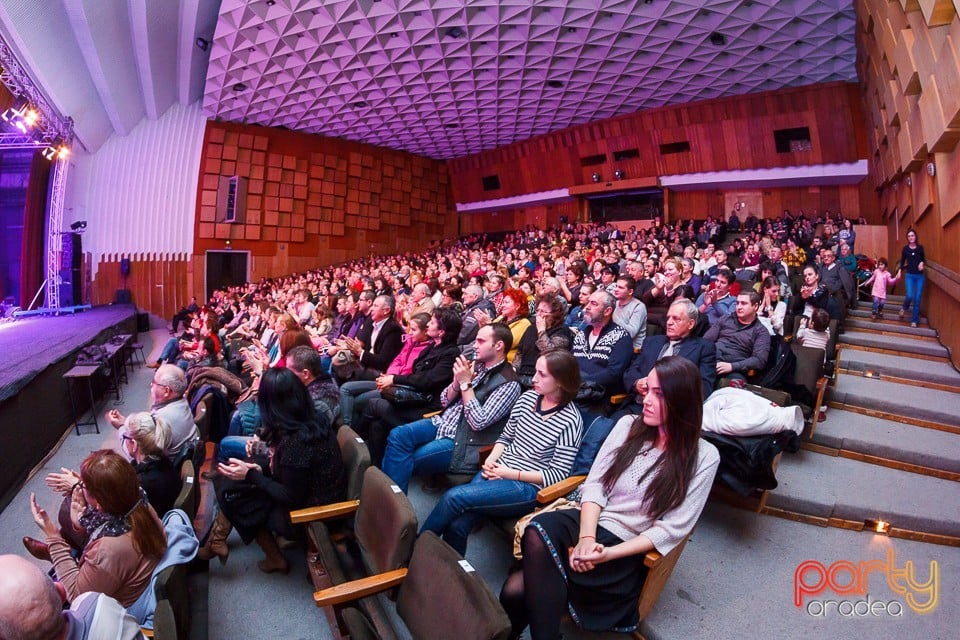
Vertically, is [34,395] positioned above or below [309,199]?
below

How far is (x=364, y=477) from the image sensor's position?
187 cm

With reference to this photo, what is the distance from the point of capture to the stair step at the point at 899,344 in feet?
14.1

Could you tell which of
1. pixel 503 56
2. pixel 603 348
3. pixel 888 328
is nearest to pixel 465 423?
pixel 603 348

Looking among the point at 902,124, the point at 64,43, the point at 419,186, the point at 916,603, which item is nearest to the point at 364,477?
the point at 916,603

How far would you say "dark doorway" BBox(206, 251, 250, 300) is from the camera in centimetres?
1294

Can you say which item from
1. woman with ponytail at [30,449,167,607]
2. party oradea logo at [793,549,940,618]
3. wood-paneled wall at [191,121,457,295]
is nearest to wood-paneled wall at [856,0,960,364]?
party oradea logo at [793,549,940,618]

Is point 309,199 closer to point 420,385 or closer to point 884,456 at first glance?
point 420,385

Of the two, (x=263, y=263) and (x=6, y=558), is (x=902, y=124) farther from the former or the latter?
(x=263, y=263)

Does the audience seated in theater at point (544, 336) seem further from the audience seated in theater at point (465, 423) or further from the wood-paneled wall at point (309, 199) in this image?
the wood-paneled wall at point (309, 199)

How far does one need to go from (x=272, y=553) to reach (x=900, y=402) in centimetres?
380

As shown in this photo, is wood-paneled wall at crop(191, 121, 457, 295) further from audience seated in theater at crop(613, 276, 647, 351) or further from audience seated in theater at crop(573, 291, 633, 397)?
audience seated in theater at crop(573, 291, 633, 397)

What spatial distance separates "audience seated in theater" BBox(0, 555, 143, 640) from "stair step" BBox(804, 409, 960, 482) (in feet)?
10.7

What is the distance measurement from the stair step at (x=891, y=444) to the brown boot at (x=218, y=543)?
10.1 feet

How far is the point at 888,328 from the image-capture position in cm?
507
